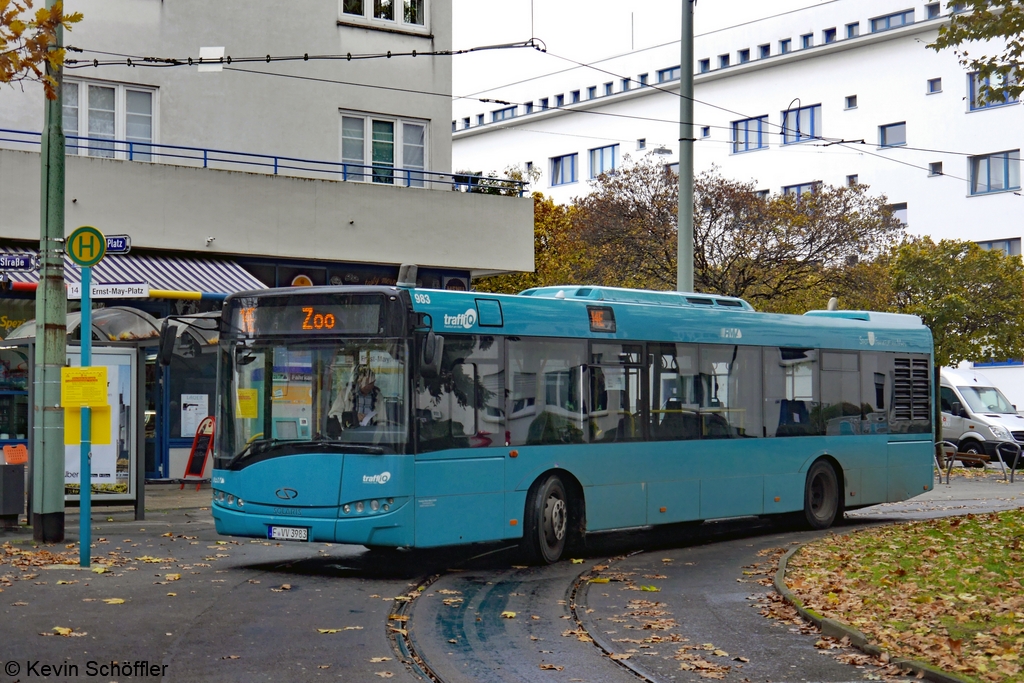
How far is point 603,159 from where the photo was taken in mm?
74875

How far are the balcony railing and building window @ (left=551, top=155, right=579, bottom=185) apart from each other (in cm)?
4728

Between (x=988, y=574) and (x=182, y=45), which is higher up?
(x=182, y=45)

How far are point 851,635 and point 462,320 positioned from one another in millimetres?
5169

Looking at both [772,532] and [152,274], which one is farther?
[152,274]

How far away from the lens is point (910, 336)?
19828mm

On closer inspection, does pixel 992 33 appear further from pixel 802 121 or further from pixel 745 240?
pixel 802 121

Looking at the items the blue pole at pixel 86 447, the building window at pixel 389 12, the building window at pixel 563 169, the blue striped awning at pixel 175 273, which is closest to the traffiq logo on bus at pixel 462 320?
the blue pole at pixel 86 447

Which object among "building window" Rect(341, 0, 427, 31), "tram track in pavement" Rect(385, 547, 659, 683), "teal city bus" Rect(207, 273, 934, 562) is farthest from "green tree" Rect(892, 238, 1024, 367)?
"tram track in pavement" Rect(385, 547, 659, 683)

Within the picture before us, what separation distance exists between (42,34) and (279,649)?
4.30 meters

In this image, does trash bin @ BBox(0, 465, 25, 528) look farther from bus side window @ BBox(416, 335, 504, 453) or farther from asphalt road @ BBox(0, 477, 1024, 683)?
bus side window @ BBox(416, 335, 504, 453)

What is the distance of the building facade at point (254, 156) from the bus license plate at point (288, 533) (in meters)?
10.8

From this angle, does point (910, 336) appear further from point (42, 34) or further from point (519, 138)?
point (519, 138)

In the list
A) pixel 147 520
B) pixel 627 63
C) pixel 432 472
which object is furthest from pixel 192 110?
pixel 627 63

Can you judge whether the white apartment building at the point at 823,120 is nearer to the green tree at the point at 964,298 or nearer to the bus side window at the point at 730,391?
the green tree at the point at 964,298
